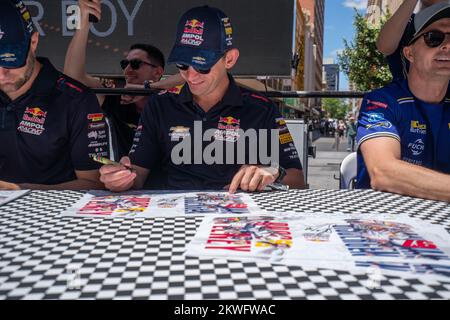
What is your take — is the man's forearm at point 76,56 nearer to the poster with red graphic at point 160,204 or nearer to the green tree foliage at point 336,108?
the poster with red graphic at point 160,204

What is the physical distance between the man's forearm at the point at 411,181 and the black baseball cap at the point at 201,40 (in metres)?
0.96

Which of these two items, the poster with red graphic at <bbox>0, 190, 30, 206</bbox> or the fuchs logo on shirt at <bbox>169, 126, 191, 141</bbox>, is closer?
the poster with red graphic at <bbox>0, 190, 30, 206</bbox>

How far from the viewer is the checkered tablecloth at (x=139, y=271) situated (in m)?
0.69

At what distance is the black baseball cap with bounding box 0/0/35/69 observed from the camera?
1845mm

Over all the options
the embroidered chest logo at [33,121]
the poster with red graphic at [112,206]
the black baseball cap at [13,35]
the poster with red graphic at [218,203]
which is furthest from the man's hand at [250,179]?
the black baseball cap at [13,35]

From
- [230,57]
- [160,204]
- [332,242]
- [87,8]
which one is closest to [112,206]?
[160,204]

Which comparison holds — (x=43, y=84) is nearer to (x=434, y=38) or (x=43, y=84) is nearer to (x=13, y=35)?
(x=13, y=35)

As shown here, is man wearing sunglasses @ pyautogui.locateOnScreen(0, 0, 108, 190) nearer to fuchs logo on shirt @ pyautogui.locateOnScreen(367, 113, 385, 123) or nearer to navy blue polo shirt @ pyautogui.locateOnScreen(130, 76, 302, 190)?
navy blue polo shirt @ pyautogui.locateOnScreen(130, 76, 302, 190)

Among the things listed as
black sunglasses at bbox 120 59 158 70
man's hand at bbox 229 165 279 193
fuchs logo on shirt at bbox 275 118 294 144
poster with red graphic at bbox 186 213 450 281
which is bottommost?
poster with red graphic at bbox 186 213 450 281

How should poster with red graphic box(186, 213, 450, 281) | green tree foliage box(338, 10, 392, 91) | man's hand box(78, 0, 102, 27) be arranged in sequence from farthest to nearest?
green tree foliage box(338, 10, 392, 91)
man's hand box(78, 0, 102, 27)
poster with red graphic box(186, 213, 450, 281)

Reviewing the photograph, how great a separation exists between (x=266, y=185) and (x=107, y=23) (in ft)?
7.47

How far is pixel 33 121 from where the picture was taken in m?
2.02

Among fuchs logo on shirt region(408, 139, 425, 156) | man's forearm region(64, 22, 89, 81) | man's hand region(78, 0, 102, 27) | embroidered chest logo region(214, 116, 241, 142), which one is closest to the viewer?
fuchs logo on shirt region(408, 139, 425, 156)

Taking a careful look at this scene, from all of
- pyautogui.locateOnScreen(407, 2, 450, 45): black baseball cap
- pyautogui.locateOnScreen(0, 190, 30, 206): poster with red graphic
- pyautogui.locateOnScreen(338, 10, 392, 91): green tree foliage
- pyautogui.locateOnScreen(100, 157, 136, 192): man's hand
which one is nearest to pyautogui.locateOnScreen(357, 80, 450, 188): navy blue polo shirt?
pyautogui.locateOnScreen(407, 2, 450, 45): black baseball cap
